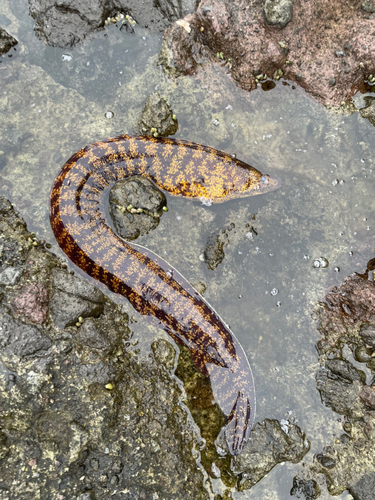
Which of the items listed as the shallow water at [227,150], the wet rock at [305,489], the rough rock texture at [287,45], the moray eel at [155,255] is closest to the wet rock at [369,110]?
the shallow water at [227,150]

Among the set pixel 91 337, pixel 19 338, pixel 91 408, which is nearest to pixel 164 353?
pixel 91 337

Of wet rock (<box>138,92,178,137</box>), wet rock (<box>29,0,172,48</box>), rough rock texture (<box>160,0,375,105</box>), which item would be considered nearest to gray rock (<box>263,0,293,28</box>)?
rough rock texture (<box>160,0,375,105</box>)

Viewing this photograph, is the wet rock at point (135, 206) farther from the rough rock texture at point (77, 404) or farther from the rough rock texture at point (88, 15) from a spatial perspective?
the rough rock texture at point (88, 15)

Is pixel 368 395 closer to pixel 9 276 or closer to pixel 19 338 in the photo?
pixel 19 338

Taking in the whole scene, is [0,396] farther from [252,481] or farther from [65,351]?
[252,481]

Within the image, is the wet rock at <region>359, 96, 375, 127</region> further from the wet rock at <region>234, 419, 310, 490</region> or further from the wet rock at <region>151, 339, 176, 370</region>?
the wet rock at <region>234, 419, 310, 490</region>
